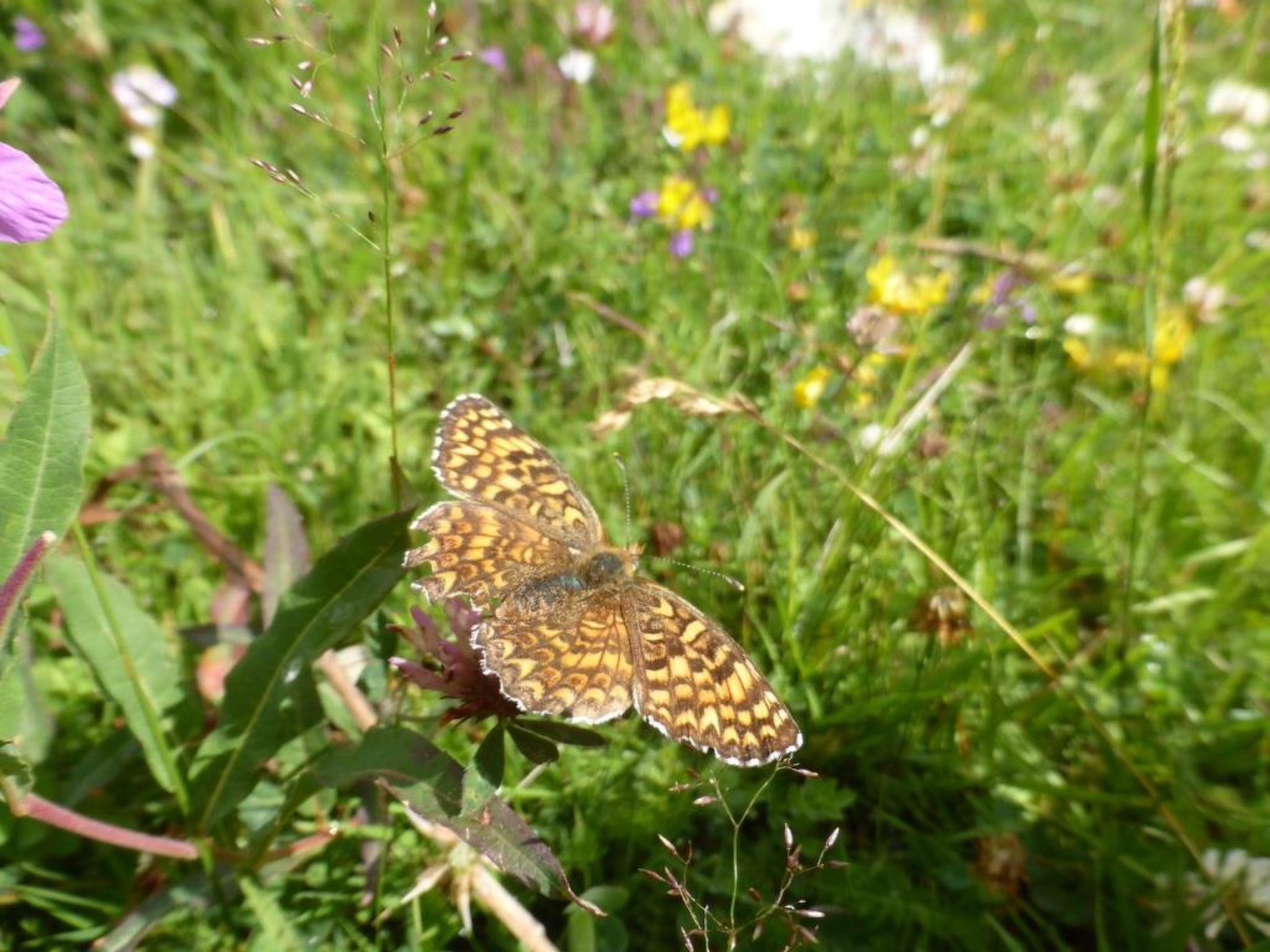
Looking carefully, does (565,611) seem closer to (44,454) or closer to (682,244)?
(44,454)

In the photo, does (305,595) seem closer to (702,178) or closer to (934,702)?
(934,702)

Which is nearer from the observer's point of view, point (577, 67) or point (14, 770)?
point (14, 770)

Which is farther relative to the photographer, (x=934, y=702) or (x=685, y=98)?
(x=685, y=98)

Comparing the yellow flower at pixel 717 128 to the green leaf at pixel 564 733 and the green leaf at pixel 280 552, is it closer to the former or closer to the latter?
the green leaf at pixel 280 552

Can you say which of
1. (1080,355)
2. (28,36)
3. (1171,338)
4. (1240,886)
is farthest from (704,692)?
(28,36)

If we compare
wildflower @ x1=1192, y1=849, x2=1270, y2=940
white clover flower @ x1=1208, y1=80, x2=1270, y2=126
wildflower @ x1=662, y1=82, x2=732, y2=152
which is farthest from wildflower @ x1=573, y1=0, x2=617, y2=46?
wildflower @ x1=1192, y1=849, x2=1270, y2=940

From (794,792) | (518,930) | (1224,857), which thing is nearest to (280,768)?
(518,930)
